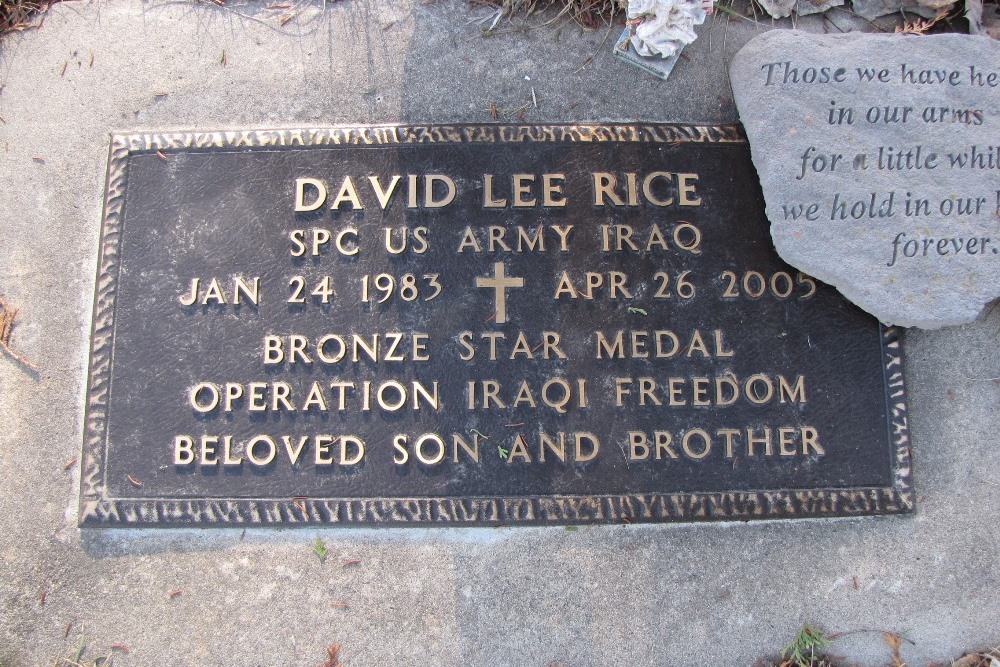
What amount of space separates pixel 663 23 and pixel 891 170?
102 centimetres

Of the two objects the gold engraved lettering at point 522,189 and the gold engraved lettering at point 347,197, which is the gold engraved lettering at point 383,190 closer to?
the gold engraved lettering at point 347,197

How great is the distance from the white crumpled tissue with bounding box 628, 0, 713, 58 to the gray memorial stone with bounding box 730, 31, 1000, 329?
393mm

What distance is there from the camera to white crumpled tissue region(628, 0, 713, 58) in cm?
256

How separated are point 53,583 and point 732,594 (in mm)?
2451

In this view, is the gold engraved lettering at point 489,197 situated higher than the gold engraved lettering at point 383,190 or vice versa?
the gold engraved lettering at point 383,190

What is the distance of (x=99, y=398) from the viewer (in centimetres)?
239

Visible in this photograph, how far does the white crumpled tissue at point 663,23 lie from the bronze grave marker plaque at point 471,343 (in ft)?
1.09

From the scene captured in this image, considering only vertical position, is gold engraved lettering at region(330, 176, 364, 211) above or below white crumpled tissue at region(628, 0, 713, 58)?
below

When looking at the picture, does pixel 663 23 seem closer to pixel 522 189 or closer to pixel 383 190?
pixel 522 189

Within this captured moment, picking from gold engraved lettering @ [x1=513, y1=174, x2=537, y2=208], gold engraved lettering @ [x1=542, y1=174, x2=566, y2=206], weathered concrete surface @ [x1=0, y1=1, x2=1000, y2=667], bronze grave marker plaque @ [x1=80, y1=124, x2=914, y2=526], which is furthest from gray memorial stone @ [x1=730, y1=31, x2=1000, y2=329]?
gold engraved lettering @ [x1=513, y1=174, x2=537, y2=208]

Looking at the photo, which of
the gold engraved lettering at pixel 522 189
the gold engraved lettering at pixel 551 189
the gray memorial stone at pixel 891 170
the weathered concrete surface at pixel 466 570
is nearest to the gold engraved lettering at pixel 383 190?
the weathered concrete surface at pixel 466 570

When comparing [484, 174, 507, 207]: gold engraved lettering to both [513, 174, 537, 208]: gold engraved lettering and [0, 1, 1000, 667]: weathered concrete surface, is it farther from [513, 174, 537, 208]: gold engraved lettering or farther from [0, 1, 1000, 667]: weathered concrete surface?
[0, 1, 1000, 667]: weathered concrete surface

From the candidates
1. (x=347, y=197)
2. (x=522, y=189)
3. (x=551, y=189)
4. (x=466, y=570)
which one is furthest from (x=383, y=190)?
(x=466, y=570)

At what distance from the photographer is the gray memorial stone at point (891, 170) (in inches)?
91.3
